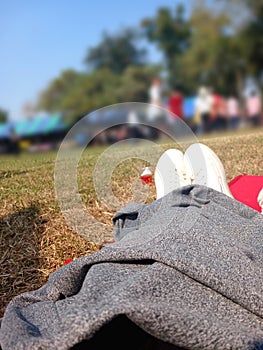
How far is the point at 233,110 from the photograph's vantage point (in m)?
1.14

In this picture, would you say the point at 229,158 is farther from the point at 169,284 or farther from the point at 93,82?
the point at 169,284

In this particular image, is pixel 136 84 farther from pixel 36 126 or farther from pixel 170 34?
pixel 36 126

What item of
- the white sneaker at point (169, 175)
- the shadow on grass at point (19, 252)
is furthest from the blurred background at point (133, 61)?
the shadow on grass at point (19, 252)

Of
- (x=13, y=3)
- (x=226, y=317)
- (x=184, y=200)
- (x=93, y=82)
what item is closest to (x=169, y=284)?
(x=226, y=317)

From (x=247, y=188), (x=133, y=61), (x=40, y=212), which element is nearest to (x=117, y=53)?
(x=133, y=61)

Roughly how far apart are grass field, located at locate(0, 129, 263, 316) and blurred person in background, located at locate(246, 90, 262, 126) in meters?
0.13

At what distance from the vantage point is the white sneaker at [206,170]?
1.46 metres

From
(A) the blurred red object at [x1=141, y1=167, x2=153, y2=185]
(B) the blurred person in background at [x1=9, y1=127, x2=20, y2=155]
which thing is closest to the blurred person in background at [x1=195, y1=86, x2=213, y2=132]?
(A) the blurred red object at [x1=141, y1=167, x2=153, y2=185]

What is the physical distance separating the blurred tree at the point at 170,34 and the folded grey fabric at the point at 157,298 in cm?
36

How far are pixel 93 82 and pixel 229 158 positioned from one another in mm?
824

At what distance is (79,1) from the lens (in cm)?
110

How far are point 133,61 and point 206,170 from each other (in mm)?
556

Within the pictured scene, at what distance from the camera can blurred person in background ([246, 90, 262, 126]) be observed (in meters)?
1.16

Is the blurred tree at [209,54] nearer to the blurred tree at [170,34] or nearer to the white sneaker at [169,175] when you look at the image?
A: the blurred tree at [170,34]
